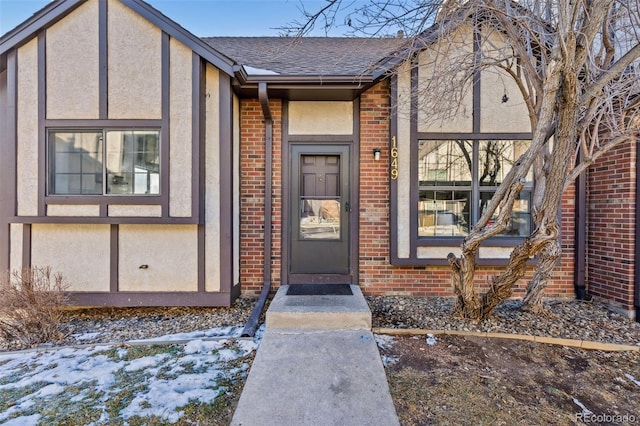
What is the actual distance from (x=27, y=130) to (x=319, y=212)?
4.18 metres

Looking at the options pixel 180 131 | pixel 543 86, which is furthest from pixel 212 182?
pixel 543 86

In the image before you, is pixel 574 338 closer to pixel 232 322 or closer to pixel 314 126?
pixel 232 322

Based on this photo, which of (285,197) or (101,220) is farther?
(285,197)

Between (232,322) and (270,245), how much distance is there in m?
1.34

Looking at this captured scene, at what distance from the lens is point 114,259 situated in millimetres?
4168

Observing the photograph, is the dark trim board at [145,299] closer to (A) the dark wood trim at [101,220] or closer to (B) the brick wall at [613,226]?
(A) the dark wood trim at [101,220]

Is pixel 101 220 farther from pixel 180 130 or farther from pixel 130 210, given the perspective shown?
pixel 180 130

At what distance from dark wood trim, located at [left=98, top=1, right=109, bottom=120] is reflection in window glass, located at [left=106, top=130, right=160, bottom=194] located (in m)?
0.35

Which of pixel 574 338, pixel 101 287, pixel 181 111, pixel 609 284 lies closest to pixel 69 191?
pixel 101 287

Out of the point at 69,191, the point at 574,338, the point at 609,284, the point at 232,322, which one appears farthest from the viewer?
the point at 609,284

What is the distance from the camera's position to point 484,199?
15.2 feet

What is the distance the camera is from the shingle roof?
4.33 meters

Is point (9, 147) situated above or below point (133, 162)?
above

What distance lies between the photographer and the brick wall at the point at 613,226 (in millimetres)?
4086
